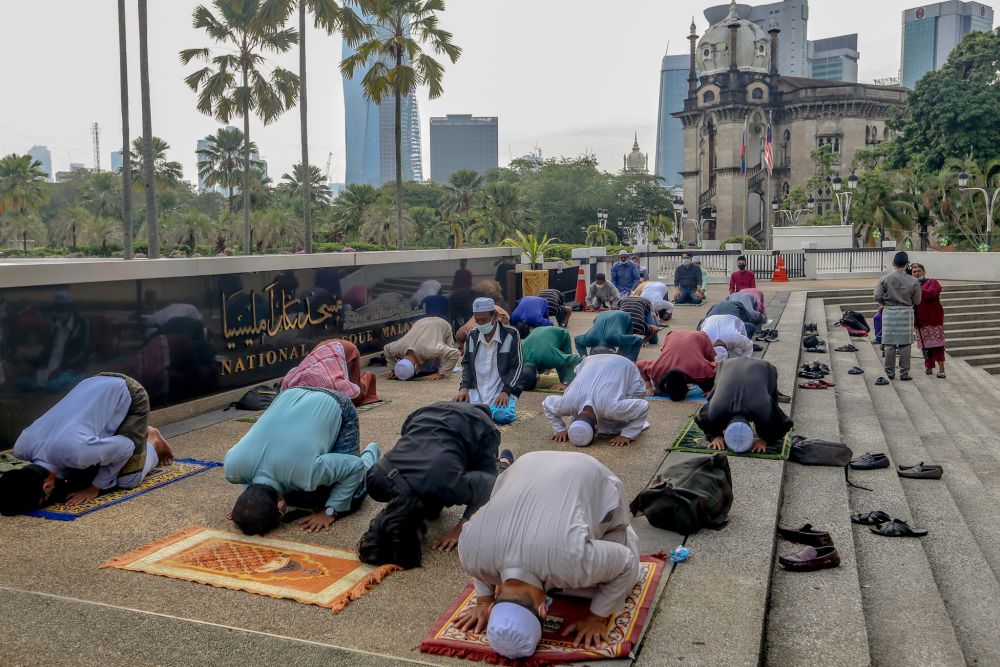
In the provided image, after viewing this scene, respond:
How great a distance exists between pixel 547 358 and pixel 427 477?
5840 millimetres

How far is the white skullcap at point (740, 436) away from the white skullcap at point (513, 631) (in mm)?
3905

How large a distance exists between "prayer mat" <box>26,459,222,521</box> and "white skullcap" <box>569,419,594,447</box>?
3022 mm

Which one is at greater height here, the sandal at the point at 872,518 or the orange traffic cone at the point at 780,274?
the orange traffic cone at the point at 780,274

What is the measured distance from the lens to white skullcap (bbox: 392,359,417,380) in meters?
11.8

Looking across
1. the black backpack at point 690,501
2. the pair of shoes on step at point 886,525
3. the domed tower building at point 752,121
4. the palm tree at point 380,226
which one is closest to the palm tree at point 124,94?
the black backpack at point 690,501

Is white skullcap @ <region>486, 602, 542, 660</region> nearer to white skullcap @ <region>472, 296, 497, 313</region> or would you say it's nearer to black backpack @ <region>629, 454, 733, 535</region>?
black backpack @ <region>629, 454, 733, 535</region>

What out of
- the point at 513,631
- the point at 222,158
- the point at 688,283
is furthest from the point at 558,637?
the point at 222,158

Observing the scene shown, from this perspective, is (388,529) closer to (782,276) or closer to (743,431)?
(743,431)

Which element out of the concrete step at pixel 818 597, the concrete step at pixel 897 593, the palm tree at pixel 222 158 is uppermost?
the palm tree at pixel 222 158

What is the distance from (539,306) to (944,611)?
9.58m

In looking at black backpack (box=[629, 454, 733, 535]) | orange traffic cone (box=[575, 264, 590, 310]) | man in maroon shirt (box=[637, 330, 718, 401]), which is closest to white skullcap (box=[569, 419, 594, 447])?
black backpack (box=[629, 454, 733, 535])

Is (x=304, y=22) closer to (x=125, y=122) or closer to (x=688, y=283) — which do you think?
(x=125, y=122)

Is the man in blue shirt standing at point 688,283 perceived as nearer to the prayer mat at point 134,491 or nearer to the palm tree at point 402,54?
the palm tree at point 402,54

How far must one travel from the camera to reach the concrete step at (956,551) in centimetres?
489
